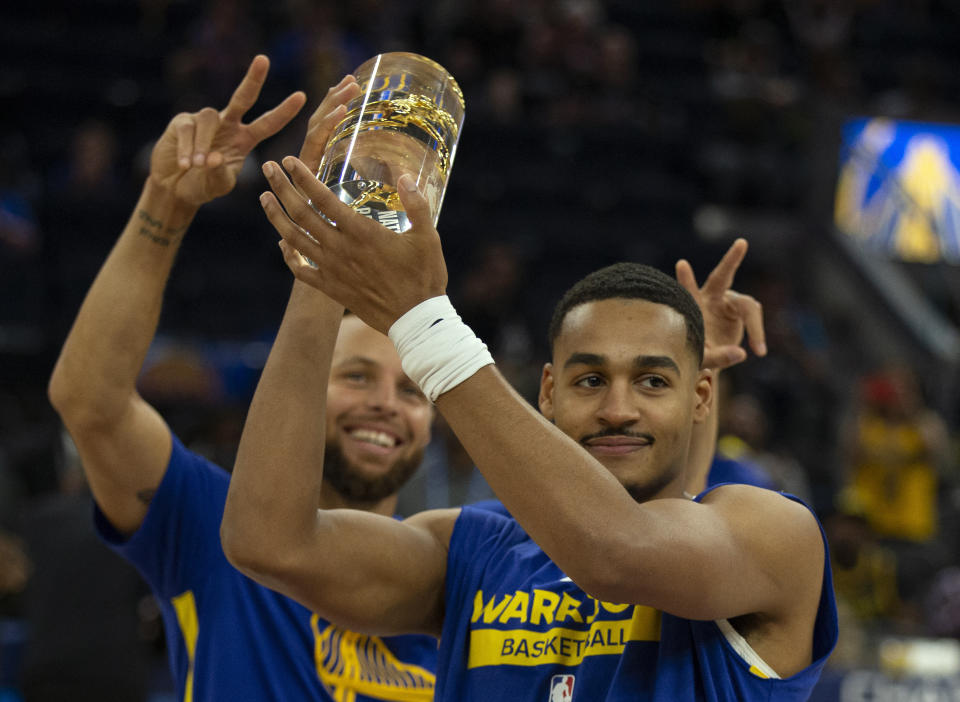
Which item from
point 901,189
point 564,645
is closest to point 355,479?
point 564,645

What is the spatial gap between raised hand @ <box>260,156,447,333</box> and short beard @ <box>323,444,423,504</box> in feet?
3.68

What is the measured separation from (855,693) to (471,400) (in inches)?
194

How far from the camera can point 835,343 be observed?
11719 millimetres

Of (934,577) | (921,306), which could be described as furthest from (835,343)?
(934,577)

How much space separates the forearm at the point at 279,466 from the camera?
2281 millimetres

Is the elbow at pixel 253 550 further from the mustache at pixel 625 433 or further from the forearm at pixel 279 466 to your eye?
the mustache at pixel 625 433

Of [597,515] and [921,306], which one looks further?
[921,306]

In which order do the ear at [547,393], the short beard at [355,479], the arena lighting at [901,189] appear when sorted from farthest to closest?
Result: 1. the arena lighting at [901,189]
2. the short beard at [355,479]
3. the ear at [547,393]

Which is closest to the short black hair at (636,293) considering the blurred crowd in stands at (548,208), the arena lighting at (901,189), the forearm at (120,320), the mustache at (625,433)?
the mustache at (625,433)

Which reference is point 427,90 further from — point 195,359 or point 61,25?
point 61,25

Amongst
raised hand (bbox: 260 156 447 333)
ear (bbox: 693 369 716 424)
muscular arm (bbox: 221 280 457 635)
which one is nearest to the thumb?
raised hand (bbox: 260 156 447 333)

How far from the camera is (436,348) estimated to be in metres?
1.96

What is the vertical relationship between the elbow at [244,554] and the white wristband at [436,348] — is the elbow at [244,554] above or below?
below

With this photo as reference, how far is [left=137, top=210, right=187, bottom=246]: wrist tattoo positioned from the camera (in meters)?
3.01
